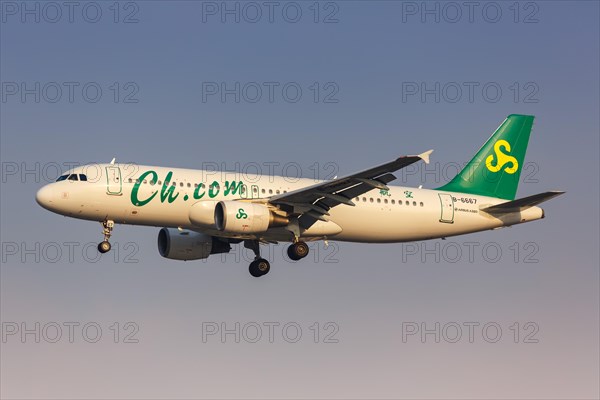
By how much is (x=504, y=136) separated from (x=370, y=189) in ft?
39.8

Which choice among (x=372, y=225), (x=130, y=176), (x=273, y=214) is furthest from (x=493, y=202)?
(x=130, y=176)

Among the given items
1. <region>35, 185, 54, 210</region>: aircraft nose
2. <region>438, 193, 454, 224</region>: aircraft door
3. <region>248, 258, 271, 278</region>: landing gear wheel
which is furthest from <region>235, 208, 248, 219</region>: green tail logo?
<region>438, 193, 454, 224</region>: aircraft door

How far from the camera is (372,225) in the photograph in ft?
160

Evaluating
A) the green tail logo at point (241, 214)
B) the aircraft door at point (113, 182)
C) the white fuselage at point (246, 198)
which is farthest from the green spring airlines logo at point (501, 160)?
the aircraft door at point (113, 182)

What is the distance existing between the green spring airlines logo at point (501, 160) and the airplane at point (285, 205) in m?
0.06

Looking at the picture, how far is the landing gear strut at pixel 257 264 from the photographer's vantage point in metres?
50.1

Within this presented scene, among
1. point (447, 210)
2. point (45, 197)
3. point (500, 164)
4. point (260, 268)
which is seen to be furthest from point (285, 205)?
point (500, 164)

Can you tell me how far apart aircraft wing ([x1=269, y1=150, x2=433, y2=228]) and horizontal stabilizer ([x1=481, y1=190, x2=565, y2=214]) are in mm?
6866

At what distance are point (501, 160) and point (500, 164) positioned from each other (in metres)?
0.28

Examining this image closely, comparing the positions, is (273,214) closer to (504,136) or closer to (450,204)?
(450,204)

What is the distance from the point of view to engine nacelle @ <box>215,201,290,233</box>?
45031 mm

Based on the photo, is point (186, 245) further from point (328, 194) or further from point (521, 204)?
point (521, 204)

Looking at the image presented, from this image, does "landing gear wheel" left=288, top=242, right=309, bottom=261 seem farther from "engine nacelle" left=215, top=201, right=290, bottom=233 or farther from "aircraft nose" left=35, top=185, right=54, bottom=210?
"aircraft nose" left=35, top=185, right=54, bottom=210

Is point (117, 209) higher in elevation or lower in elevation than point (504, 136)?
lower
